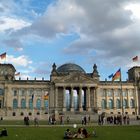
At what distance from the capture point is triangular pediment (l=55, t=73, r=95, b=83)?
124 metres

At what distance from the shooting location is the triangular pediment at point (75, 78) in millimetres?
124000

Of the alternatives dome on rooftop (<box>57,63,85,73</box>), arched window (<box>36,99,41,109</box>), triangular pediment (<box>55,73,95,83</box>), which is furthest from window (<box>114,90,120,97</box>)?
arched window (<box>36,99,41,109</box>)

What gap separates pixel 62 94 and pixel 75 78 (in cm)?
841

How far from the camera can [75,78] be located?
124438 millimetres

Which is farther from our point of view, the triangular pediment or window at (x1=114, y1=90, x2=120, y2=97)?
window at (x1=114, y1=90, x2=120, y2=97)

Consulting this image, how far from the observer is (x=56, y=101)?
124625 millimetres

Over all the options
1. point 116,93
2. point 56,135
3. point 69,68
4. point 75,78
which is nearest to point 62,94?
point 75,78

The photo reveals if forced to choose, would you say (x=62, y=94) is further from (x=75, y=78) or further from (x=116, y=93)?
(x=116, y=93)

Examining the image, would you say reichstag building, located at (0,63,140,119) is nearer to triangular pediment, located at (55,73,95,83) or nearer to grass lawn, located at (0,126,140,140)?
triangular pediment, located at (55,73,95,83)

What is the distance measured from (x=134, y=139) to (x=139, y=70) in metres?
113

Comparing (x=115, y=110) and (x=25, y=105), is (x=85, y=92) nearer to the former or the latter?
(x=115, y=110)

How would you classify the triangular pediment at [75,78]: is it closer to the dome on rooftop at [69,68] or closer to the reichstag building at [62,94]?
the reichstag building at [62,94]

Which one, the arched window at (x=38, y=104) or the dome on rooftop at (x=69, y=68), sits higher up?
the dome on rooftop at (x=69, y=68)

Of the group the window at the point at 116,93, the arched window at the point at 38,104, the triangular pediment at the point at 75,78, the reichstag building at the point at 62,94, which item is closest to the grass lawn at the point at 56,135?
the reichstag building at the point at 62,94
